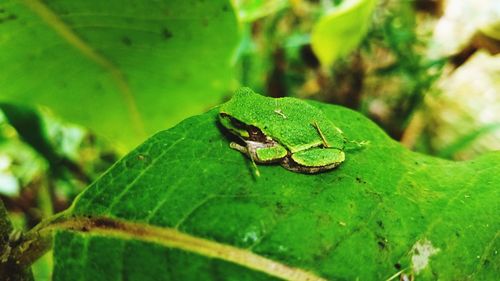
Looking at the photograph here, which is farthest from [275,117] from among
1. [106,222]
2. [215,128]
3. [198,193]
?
[106,222]

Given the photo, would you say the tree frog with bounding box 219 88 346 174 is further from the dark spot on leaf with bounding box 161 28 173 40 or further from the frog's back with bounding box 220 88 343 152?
the dark spot on leaf with bounding box 161 28 173 40

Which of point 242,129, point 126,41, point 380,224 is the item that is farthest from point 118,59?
point 380,224

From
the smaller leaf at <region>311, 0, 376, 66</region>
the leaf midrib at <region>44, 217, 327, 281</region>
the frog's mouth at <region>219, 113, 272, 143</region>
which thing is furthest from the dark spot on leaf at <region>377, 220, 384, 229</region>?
the smaller leaf at <region>311, 0, 376, 66</region>

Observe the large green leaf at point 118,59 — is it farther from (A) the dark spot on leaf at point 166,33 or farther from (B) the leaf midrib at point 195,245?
(B) the leaf midrib at point 195,245

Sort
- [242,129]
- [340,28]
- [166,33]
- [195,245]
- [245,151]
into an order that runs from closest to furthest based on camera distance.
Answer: [195,245]
[245,151]
[242,129]
[166,33]
[340,28]

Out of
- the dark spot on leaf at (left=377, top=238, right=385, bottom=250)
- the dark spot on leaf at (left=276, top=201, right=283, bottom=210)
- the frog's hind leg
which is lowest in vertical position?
the dark spot on leaf at (left=377, top=238, right=385, bottom=250)

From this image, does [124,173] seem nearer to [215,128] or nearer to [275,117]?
[215,128]

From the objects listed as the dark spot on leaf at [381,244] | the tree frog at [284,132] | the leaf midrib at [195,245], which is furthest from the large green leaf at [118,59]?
the dark spot on leaf at [381,244]

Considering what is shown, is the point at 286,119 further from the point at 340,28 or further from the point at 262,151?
the point at 340,28
